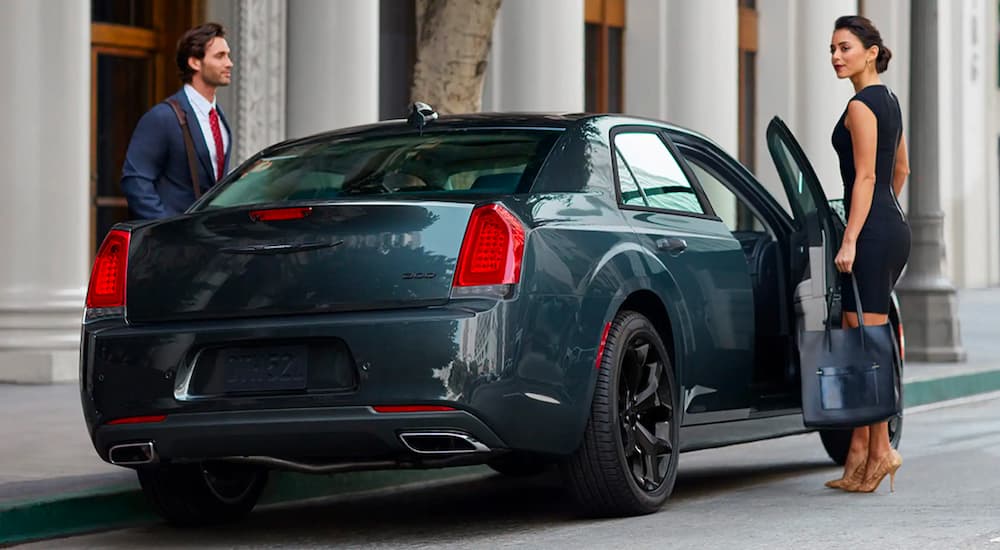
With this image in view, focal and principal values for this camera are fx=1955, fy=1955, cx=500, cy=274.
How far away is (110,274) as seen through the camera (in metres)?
6.59

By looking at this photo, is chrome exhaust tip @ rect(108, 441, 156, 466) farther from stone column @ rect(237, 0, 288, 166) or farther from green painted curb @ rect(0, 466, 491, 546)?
stone column @ rect(237, 0, 288, 166)

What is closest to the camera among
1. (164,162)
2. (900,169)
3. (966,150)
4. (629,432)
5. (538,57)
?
(629,432)

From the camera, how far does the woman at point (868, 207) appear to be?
7598 mm

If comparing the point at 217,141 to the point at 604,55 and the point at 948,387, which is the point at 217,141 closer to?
the point at 948,387

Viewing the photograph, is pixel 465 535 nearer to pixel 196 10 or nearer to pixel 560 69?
pixel 196 10

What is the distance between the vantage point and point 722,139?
22.4m

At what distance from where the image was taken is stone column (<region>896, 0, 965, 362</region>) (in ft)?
55.0

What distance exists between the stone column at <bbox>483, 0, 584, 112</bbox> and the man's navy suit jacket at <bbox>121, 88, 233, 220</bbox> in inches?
446

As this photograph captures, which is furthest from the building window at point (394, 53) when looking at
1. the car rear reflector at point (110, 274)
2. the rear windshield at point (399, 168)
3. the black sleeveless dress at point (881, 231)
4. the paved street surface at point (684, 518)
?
the car rear reflector at point (110, 274)

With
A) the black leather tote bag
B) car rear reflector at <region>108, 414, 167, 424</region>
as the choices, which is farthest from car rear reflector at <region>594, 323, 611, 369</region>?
car rear reflector at <region>108, 414, 167, 424</region>

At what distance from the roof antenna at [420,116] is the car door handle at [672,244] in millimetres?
947

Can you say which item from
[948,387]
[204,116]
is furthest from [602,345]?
[948,387]

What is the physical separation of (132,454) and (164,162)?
6.54ft

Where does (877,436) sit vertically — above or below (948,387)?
above
